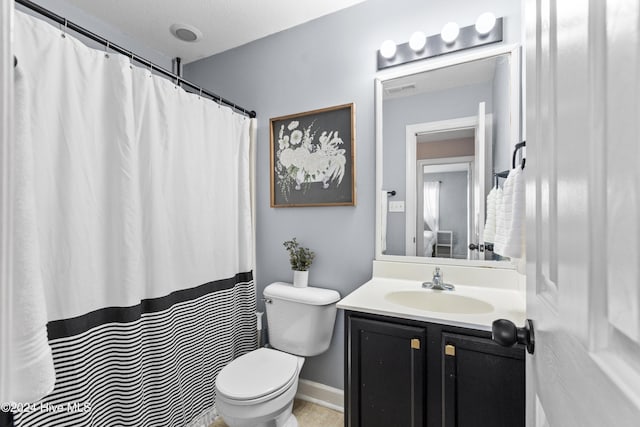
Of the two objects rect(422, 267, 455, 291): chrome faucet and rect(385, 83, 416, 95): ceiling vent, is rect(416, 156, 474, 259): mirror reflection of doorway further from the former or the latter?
rect(385, 83, 416, 95): ceiling vent

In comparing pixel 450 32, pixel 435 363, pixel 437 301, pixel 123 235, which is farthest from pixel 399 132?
pixel 123 235

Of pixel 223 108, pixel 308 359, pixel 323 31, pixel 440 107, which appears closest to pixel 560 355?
pixel 440 107

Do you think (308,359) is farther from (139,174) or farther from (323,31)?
(323,31)

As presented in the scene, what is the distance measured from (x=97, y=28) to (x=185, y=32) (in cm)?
52

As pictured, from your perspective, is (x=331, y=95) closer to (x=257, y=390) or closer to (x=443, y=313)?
(x=443, y=313)

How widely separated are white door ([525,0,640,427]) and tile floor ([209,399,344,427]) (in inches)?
60.2

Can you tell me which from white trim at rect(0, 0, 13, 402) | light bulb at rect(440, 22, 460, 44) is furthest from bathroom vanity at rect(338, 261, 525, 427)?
light bulb at rect(440, 22, 460, 44)

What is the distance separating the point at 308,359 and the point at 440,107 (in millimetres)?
1761

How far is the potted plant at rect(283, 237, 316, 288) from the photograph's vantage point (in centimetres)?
188

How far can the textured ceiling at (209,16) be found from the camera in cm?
179

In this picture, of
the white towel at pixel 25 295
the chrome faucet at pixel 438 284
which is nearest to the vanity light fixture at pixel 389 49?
the chrome faucet at pixel 438 284

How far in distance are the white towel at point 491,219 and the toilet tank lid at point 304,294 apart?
886mm

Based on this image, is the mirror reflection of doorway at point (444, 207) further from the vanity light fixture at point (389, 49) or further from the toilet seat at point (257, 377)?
the toilet seat at point (257, 377)

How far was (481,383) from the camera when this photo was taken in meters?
1.09
